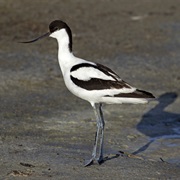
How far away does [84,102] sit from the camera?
1033 centimetres

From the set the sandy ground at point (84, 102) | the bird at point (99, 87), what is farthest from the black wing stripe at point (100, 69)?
the sandy ground at point (84, 102)

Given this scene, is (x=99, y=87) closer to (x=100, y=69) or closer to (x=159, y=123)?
(x=100, y=69)

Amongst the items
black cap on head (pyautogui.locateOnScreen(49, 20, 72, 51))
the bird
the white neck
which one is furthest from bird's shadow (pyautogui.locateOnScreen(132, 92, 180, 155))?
black cap on head (pyautogui.locateOnScreen(49, 20, 72, 51))

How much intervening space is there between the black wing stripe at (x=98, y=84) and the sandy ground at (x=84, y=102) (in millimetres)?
744

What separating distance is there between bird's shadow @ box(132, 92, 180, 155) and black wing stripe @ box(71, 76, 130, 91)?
1.18 metres

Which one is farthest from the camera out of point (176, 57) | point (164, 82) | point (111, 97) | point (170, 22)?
point (170, 22)

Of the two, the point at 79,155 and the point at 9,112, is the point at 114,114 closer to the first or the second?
the point at 9,112

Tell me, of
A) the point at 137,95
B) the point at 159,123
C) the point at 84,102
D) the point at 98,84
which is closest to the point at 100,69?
the point at 98,84

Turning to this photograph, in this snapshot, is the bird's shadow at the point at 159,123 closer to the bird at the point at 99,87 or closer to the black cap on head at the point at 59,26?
the bird at the point at 99,87

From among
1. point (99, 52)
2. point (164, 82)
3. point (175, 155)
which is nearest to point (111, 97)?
point (175, 155)

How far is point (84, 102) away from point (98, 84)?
2929 millimetres

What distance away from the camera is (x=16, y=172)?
669 cm

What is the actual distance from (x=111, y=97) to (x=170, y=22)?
30.6ft

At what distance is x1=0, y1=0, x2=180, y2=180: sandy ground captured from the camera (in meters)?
7.22
